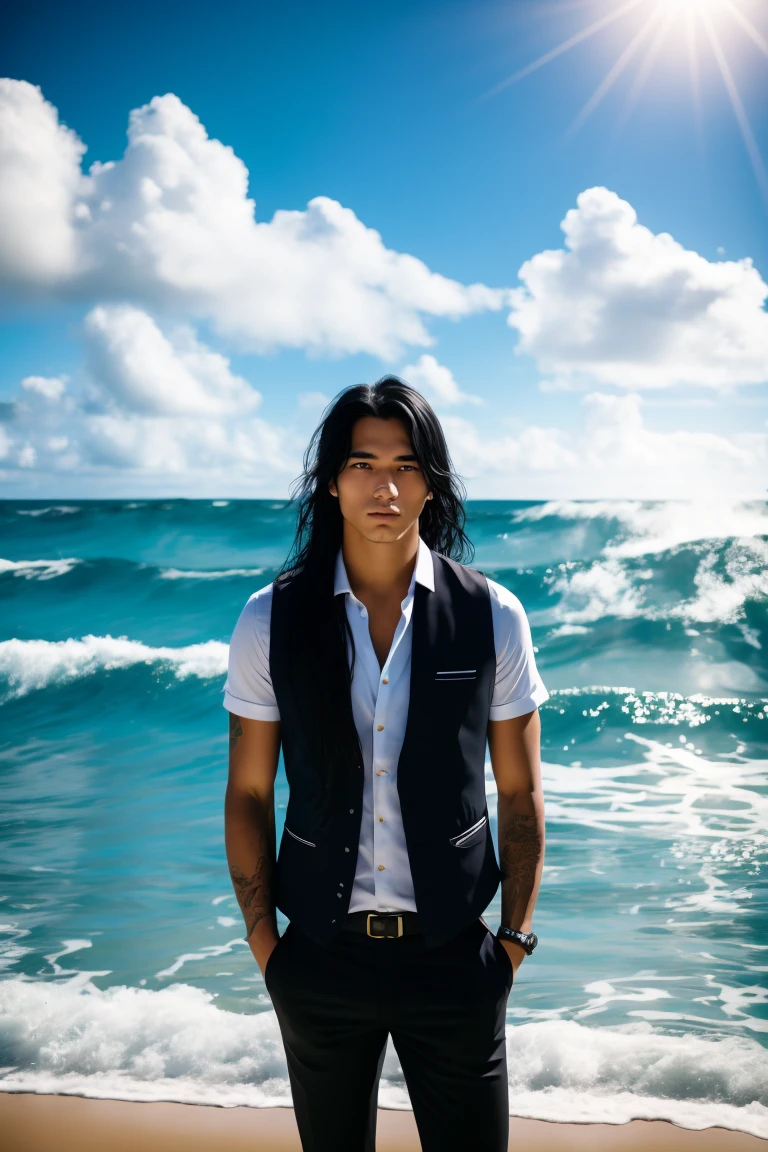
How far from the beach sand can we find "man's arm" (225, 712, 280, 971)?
60.6 inches

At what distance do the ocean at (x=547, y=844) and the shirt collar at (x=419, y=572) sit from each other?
225cm

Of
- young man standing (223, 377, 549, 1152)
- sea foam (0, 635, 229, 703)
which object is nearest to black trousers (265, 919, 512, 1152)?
young man standing (223, 377, 549, 1152)

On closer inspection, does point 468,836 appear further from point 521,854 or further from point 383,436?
point 383,436

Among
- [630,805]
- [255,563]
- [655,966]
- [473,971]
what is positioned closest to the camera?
[473,971]

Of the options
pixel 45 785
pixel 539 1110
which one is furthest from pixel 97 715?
pixel 539 1110

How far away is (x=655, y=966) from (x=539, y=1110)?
1585mm

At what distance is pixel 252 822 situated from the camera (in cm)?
181

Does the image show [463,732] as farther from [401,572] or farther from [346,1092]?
[346,1092]

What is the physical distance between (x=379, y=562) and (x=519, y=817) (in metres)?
0.60

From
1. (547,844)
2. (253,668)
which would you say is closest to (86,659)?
(547,844)

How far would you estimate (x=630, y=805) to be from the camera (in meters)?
7.08

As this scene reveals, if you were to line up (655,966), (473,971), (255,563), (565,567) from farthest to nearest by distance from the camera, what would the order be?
(255,563) < (565,567) < (655,966) < (473,971)

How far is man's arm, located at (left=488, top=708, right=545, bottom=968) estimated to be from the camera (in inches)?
70.2

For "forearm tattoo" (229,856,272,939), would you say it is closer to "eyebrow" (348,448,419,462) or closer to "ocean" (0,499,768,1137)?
"eyebrow" (348,448,419,462)
